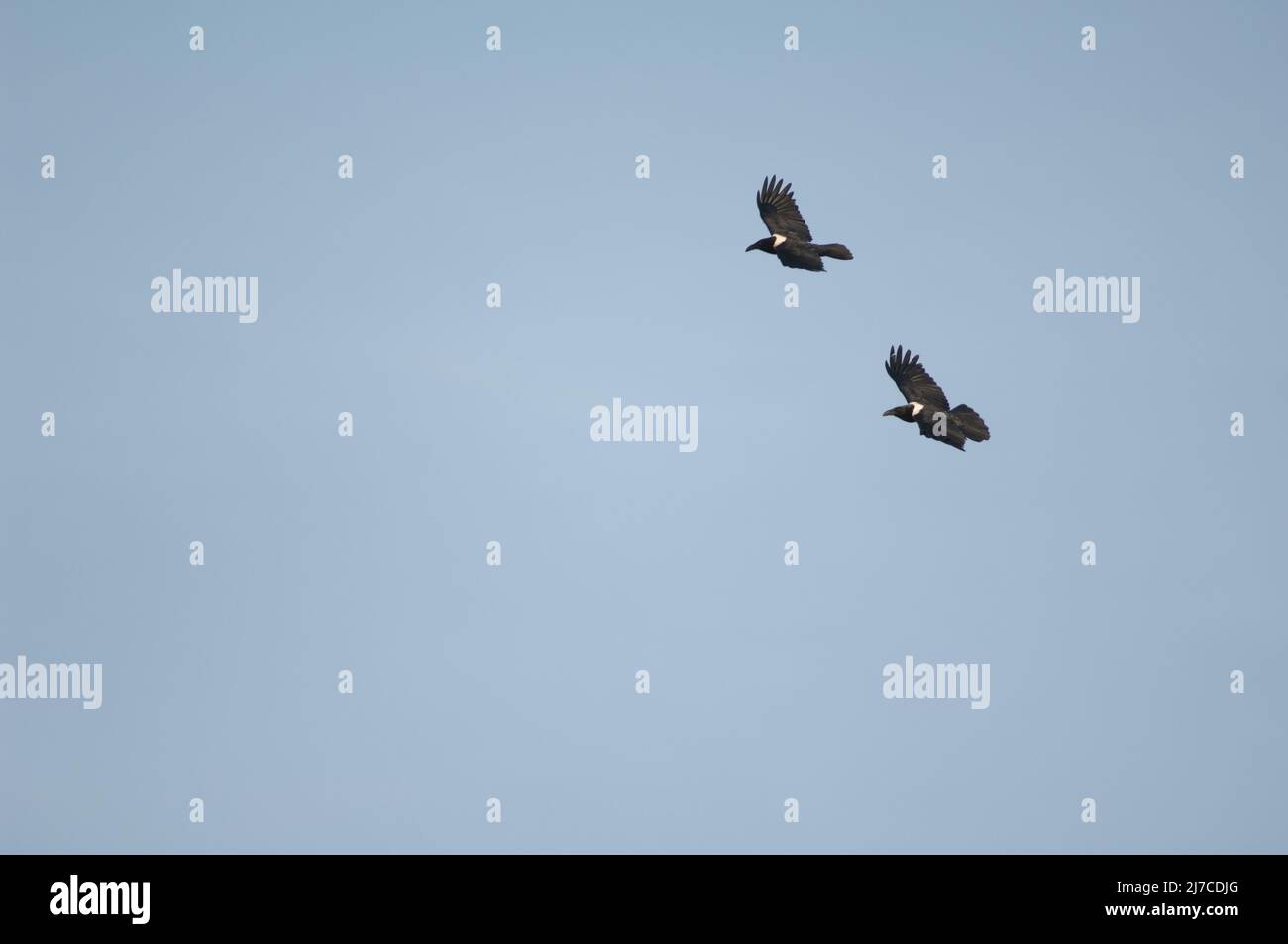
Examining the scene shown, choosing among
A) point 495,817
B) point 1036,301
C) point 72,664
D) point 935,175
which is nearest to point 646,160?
point 935,175

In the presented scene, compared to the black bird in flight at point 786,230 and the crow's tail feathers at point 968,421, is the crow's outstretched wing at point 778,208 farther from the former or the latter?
the crow's tail feathers at point 968,421

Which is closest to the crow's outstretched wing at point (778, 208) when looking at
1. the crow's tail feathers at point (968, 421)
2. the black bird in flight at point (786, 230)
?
the black bird in flight at point (786, 230)

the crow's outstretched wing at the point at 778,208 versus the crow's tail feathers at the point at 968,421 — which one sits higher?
the crow's outstretched wing at the point at 778,208

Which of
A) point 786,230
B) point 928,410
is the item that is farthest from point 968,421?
point 786,230

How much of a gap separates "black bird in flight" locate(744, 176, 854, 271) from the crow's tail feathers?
2.36 meters

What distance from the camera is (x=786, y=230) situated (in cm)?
2291

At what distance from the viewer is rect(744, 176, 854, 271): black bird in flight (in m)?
22.8

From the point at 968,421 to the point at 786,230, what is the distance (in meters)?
3.35

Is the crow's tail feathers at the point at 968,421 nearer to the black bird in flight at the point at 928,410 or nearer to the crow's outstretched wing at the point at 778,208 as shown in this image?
the black bird in flight at the point at 928,410

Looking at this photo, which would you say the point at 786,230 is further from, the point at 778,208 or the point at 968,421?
the point at 968,421

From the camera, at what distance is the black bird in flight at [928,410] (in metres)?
22.4
